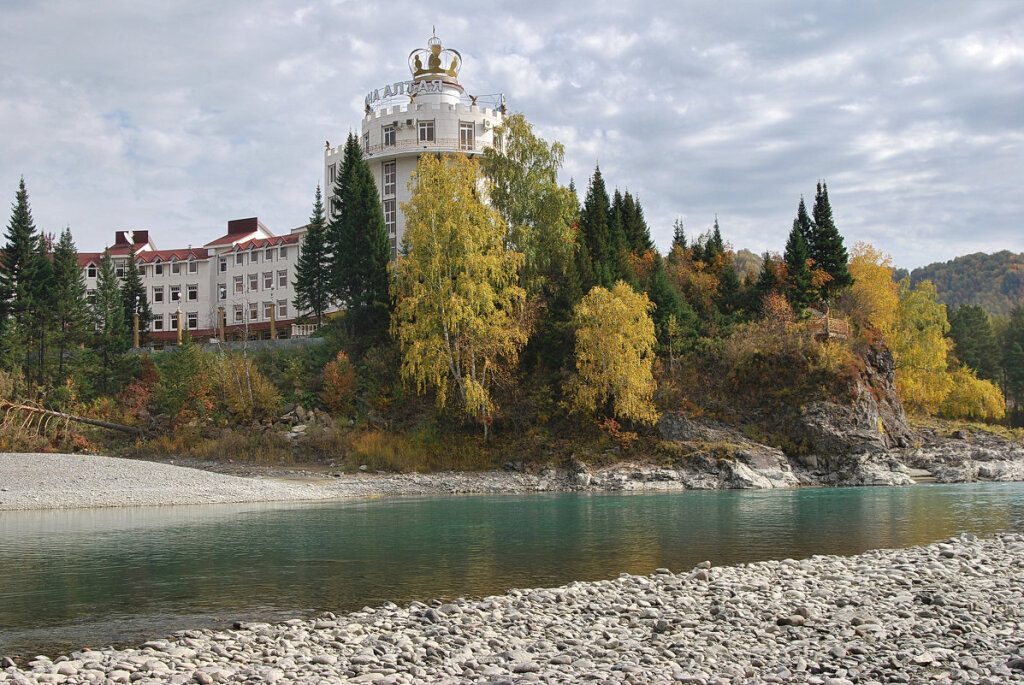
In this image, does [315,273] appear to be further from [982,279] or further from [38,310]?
[982,279]

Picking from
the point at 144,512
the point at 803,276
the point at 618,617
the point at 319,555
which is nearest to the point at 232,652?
the point at 618,617

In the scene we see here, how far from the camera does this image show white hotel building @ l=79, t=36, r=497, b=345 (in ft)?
207

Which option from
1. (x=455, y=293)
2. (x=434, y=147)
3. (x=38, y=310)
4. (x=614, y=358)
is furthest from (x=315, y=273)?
(x=614, y=358)

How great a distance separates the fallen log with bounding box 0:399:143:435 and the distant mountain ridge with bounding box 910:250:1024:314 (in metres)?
133

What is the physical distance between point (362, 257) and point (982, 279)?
138 metres

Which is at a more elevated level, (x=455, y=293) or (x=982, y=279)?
(x=982, y=279)

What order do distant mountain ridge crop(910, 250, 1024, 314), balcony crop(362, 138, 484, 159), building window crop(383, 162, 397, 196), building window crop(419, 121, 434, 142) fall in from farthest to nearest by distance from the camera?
distant mountain ridge crop(910, 250, 1024, 314), building window crop(383, 162, 397, 196), building window crop(419, 121, 434, 142), balcony crop(362, 138, 484, 159)

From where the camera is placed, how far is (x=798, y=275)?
5588cm

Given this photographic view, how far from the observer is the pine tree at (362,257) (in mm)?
53312

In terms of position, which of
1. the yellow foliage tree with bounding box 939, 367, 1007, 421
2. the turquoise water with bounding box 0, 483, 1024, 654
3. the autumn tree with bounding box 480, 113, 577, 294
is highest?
the autumn tree with bounding box 480, 113, 577, 294

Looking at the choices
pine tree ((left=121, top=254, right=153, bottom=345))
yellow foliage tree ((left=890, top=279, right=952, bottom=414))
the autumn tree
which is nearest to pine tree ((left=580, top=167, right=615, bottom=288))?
the autumn tree

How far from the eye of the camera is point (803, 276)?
55719 millimetres

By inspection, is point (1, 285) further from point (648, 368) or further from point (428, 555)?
point (428, 555)

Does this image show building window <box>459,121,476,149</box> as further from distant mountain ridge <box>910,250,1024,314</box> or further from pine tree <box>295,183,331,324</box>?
distant mountain ridge <box>910,250,1024,314</box>
